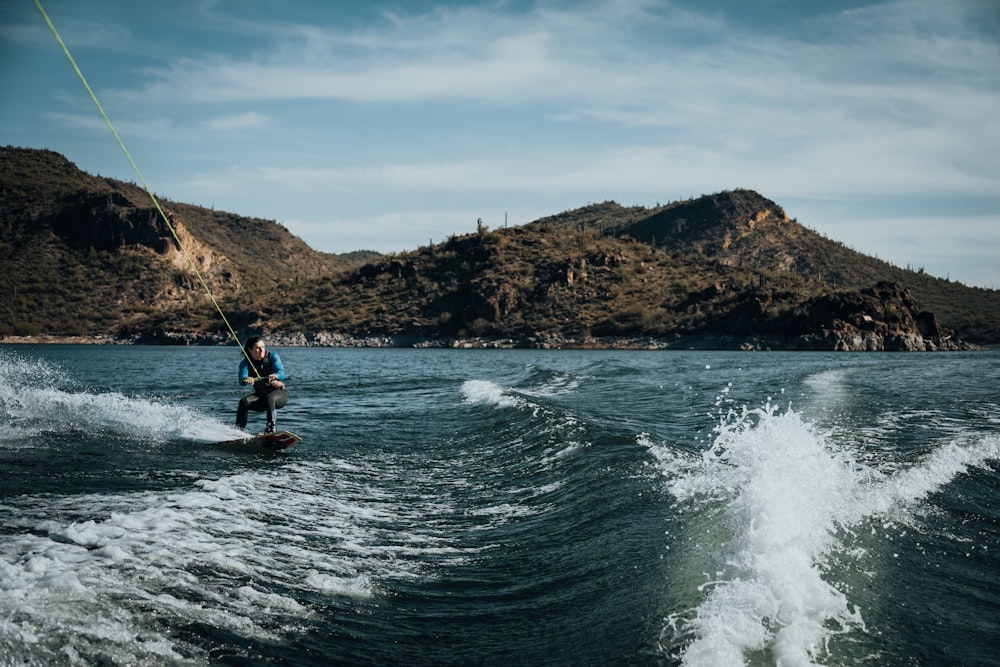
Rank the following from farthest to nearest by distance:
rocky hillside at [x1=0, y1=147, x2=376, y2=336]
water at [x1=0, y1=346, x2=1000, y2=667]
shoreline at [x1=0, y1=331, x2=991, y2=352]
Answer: rocky hillside at [x1=0, y1=147, x2=376, y2=336]
shoreline at [x1=0, y1=331, x2=991, y2=352]
water at [x1=0, y1=346, x2=1000, y2=667]

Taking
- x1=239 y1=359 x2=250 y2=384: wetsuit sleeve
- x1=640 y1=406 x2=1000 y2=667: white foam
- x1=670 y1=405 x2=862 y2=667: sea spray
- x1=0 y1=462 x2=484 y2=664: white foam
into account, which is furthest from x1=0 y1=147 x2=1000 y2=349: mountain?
x1=0 y1=462 x2=484 y2=664: white foam

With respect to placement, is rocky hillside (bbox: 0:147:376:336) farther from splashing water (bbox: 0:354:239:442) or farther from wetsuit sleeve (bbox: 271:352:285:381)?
wetsuit sleeve (bbox: 271:352:285:381)

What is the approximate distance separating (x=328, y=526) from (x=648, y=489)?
3920 millimetres

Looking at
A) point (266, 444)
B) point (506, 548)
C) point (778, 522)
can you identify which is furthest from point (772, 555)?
point (266, 444)

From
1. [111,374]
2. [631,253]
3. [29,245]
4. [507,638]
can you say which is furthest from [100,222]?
[507,638]

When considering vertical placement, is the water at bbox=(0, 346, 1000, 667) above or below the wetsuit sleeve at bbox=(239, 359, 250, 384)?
below

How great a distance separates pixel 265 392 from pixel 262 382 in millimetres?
212

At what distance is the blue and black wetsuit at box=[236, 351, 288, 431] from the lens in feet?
42.4

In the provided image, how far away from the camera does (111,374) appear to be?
33781mm

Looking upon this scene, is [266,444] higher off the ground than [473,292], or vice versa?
[473,292]

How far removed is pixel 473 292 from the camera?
10369 cm

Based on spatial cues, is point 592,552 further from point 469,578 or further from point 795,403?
point 795,403

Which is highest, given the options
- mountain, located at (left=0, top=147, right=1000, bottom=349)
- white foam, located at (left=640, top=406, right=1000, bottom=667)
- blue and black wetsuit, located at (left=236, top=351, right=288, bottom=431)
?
mountain, located at (left=0, top=147, right=1000, bottom=349)

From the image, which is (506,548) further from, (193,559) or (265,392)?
(265,392)
